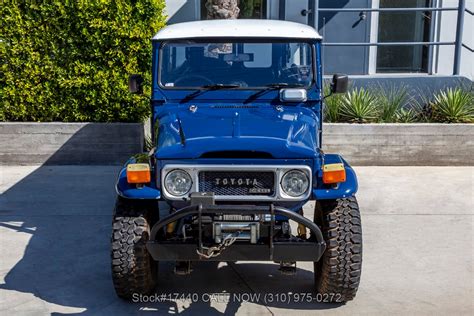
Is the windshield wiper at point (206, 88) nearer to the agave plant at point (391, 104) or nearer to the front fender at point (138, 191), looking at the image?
the front fender at point (138, 191)

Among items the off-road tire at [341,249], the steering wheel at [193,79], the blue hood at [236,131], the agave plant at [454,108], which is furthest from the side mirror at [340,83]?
the agave plant at [454,108]

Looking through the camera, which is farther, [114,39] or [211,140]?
[114,39]

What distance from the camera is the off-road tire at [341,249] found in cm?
422

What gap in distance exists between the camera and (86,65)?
8258mm

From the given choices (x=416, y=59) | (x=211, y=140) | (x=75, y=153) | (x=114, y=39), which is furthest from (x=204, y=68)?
(x=416, y=59)

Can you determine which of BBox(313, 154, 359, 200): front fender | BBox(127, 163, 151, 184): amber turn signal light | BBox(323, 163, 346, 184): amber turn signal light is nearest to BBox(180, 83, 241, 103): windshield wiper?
BBox(127, 163, 151, 184): amber turn signal light

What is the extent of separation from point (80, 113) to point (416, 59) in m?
6.40

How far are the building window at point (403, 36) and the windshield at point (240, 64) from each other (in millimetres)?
6884

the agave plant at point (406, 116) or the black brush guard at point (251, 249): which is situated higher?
the agave plant at point (406, 116)

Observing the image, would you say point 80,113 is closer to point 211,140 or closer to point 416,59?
point 211,140

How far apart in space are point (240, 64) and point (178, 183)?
1.40 m

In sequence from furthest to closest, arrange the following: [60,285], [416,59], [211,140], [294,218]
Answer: [416,59] → [60,285] → [211,140] → [294,218]

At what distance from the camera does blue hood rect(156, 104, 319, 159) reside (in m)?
4.09

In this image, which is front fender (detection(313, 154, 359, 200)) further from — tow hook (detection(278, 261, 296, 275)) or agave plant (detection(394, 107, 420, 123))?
agave plant (detection(394, 107, 420, 123))
